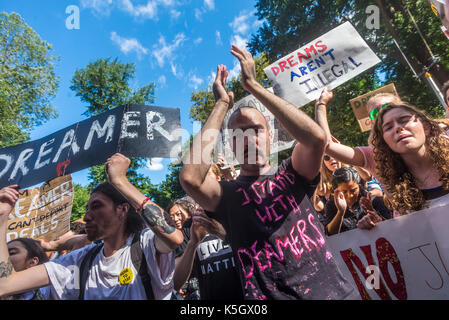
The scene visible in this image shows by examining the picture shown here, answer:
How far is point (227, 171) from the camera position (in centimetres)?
344

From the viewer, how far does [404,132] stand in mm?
1691

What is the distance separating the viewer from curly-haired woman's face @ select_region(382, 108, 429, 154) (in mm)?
1670

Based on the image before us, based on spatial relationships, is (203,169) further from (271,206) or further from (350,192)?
(350,192)

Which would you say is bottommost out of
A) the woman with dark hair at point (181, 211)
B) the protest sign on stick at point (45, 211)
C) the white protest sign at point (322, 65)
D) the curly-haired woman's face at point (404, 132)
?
the curly-haired woman's face at point (404, 132)

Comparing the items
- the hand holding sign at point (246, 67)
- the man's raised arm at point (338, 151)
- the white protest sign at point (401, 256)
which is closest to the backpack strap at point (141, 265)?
the hand holding sign at point (246, 67)

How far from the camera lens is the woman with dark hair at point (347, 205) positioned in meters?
2.30

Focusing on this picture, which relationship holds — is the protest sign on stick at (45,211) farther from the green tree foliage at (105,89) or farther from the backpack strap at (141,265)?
the green tree foliage at (105,89)

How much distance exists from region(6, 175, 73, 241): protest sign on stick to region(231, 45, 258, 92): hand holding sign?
2.90m

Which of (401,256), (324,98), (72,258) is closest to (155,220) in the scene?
(72,258)

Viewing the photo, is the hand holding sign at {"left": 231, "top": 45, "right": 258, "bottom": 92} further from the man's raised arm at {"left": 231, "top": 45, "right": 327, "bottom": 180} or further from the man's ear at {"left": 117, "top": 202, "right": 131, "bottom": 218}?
the man's ear at {"left": 117, "top": 202, "right": 131, "bottom": 218}

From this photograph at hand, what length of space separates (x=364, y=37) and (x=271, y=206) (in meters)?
10.6
